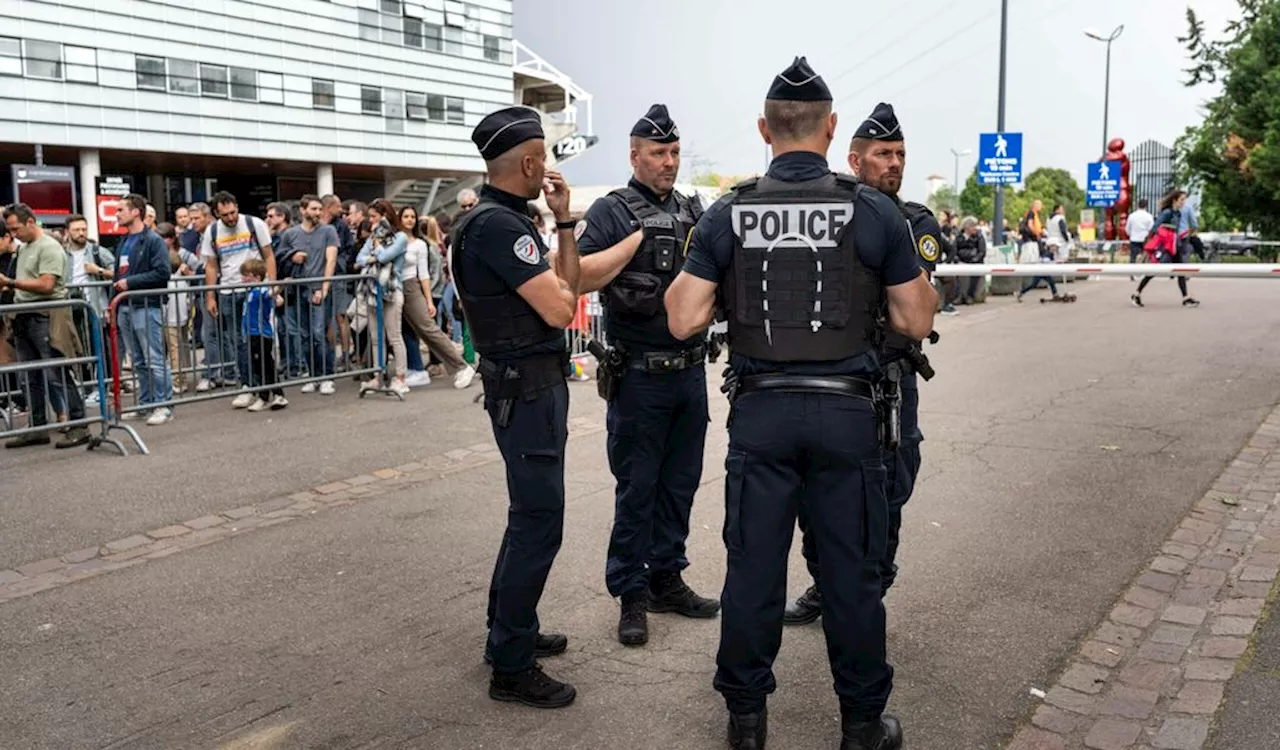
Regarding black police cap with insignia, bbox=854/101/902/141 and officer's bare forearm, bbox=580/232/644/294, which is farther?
black police cap with insignia, bbox=854/101/902/141

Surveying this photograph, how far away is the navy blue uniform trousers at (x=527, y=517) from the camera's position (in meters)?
3.95

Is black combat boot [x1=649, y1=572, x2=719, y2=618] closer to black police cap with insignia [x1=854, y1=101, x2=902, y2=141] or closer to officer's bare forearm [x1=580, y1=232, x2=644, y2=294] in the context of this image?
officer's bare forearm [x1=580, y1=232, x2=644, y2=294]

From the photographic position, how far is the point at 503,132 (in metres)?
3.87

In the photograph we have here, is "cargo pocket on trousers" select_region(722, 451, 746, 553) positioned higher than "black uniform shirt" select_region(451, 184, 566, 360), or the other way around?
"black uniform shirt" select_region(451, 184, 566, 360)

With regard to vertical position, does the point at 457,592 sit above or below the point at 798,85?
below

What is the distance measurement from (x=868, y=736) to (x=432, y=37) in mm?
45132

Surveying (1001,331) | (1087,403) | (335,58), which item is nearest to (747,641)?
(1087,403)

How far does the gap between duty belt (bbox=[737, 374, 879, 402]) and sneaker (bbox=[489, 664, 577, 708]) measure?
4.39 ft

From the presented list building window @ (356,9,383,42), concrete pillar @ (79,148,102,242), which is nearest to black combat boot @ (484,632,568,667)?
concrete pillar @ (79,148,102,242)

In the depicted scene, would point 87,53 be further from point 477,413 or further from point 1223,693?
point 1223,693

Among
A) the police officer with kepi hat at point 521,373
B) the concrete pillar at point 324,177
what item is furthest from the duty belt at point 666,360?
the concrete pillar at point 324,177

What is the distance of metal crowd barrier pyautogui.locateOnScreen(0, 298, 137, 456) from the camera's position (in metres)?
8.27

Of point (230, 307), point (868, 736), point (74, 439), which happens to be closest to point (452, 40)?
point (230, 307)

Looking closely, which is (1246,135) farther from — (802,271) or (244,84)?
(802,271)
